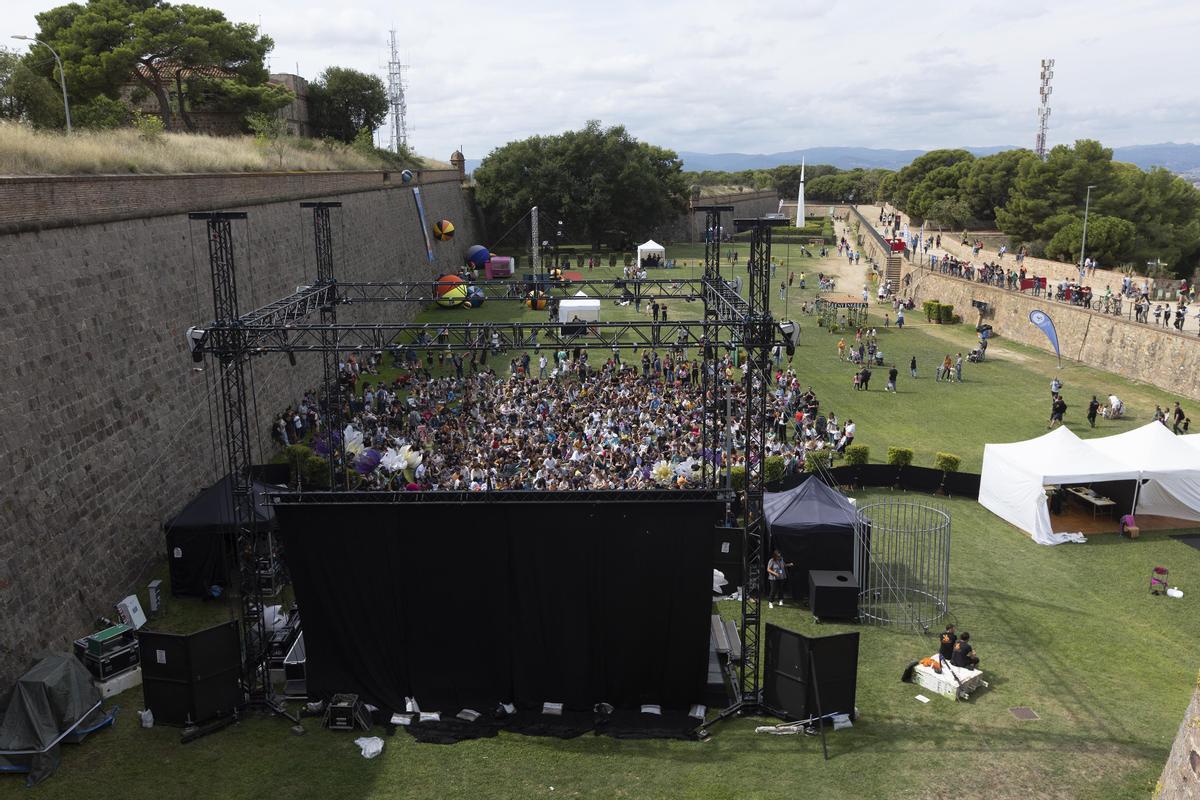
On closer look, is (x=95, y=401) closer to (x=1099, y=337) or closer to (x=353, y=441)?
(x=353, y=441)

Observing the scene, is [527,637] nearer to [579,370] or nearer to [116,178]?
[116,178]

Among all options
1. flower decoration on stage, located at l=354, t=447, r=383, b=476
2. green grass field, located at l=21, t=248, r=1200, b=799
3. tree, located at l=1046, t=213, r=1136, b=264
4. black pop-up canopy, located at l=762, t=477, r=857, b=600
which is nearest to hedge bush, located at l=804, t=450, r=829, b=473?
black pop-up canopy, located at l=762, t=477, r=857, b=600

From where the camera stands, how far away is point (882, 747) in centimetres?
995

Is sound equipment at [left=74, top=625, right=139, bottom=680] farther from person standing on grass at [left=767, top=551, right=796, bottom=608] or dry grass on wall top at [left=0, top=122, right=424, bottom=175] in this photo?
person standing on grass at [left=767, top=551, right=796, bottom=608]

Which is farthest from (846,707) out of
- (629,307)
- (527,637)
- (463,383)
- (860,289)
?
(860,289)

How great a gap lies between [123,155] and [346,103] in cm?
4117

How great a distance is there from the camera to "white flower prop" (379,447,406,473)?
1820 centimetres

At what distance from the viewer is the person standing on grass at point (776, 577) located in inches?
536

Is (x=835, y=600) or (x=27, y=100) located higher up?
(x=27, y=100)

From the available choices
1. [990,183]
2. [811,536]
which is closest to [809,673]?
[811,536]

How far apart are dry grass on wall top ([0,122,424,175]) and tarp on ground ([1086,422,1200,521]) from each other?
67.7 ft

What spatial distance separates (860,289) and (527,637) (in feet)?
139

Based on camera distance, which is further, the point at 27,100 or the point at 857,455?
the point at 27,100

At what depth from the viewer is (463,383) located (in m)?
24.7
